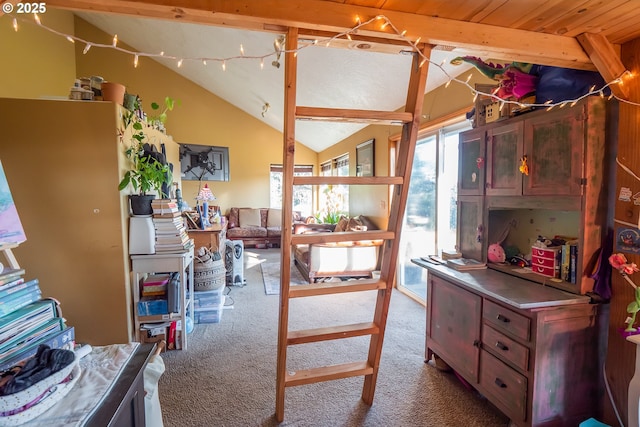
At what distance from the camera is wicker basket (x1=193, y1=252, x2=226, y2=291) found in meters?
3.09

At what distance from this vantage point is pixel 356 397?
1.99 metres

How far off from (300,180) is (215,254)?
7.57 feet

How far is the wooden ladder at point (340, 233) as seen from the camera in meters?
1.38

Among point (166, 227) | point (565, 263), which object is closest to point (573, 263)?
point (565, 263)

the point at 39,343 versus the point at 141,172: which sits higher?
the point at 141,172

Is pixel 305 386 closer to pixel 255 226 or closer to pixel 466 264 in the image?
pixel 466 264

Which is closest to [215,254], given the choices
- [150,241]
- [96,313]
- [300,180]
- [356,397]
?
[150,241]

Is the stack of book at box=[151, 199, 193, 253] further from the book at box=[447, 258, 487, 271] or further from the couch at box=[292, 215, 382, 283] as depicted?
the book at box=[447, 258, 487, 271]

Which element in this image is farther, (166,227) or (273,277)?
(273,277)

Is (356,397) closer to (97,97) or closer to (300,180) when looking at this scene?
(300,180)

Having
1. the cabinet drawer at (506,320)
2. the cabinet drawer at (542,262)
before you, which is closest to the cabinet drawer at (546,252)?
the cabinet drawer at (542,262)

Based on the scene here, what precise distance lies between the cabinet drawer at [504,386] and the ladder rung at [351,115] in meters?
1.44

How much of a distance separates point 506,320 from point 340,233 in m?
1.02

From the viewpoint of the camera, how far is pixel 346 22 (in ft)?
4.12
